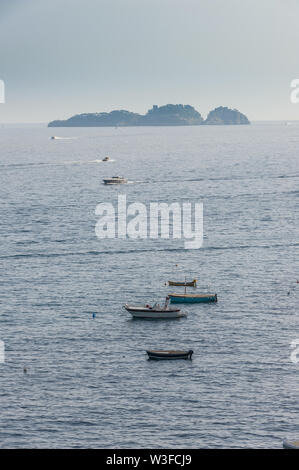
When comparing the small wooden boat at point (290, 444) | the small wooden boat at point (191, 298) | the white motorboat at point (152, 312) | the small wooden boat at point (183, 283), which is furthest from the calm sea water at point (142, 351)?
the small wooden boat at point (290, 444)

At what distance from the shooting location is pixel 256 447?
253 feet

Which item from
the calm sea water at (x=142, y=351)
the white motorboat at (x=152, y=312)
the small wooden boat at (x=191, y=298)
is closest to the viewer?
the calm sea water at (x=142, y=351)

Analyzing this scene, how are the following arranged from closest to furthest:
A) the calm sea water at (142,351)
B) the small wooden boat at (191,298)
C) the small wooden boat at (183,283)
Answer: the calm sea water at (142,351) → the small wooden boat at (191,298) → the small wooden boat at (183,283)

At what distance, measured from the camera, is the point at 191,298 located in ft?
431

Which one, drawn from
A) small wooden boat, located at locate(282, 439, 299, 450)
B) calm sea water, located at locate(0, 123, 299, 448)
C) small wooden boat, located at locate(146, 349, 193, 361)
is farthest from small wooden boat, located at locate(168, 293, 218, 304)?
small wooden boat, located at locate(282, 439, 299, 450)

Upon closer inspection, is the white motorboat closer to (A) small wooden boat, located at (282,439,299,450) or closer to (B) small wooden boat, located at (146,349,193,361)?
(B) small wooden boat, located at (146,349,193,361)

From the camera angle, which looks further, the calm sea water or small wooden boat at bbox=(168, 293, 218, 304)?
small wooden boat at bbox=(168, 293, 218, 304)

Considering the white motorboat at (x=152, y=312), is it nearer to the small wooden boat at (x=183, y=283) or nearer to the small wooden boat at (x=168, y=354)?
the small wooden boat at (x=183, y=283)

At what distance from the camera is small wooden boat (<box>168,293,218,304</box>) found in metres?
130

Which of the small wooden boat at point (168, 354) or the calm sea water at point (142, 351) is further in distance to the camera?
the small wooden boat at point (168, 354)

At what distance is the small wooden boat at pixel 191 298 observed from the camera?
129750 mm

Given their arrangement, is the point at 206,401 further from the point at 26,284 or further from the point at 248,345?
the point at 26,284

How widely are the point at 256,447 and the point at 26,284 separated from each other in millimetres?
76068
